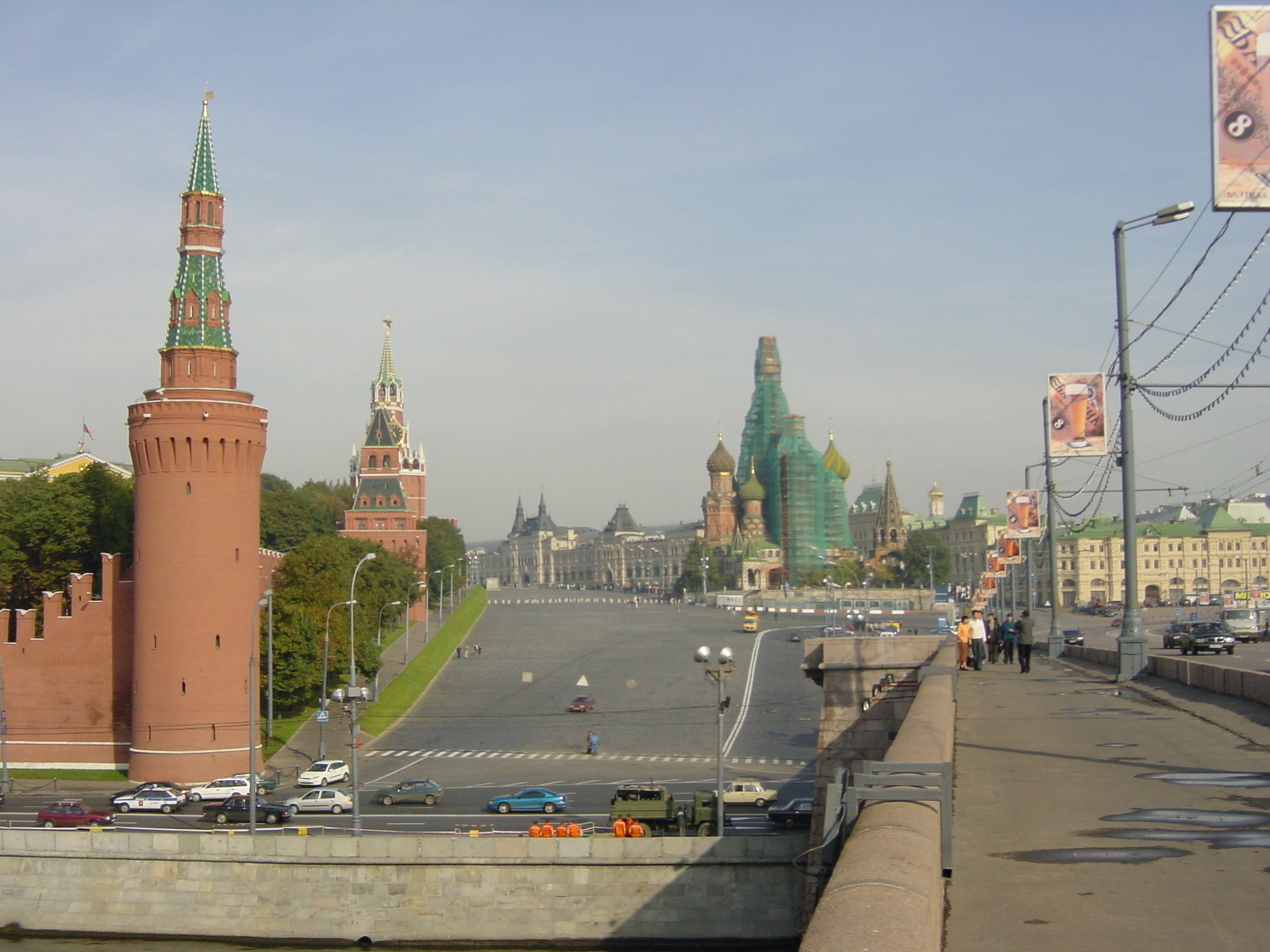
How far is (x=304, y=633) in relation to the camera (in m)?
60.5

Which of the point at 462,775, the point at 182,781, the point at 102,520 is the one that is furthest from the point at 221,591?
the point at 102,520

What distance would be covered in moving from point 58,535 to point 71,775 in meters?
17.7

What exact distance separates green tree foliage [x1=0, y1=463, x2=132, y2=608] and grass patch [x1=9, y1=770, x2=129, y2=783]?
51.3 feet

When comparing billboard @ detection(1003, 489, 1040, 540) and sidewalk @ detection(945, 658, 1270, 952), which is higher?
billboard @ detection(1003, 489, 1040, 540)

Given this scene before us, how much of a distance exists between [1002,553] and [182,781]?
3189 centimetres

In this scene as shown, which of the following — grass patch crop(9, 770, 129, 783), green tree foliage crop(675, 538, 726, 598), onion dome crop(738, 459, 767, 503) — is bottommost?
grass patch crop(9, 770, 129, 783)

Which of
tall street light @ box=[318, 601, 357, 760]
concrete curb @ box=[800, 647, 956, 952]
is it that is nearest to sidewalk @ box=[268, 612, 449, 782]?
tall street light @ box=[318, 601, 357, 760]

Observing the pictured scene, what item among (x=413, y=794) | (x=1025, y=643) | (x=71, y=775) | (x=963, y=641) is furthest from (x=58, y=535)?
(x=1025, y=643)

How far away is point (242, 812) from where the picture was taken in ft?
129

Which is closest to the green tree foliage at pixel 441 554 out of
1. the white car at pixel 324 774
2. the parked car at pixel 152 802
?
the white car at pixel 324 774

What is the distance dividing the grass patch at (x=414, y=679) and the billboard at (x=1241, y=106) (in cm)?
5075

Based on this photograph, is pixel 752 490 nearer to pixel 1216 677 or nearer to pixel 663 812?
pixel 663 812

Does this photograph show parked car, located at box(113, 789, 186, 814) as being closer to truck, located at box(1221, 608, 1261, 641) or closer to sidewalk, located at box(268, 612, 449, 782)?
sidewalk, located at box(268, 612, 449, 782)

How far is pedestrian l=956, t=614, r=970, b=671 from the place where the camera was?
3152 centimetres
